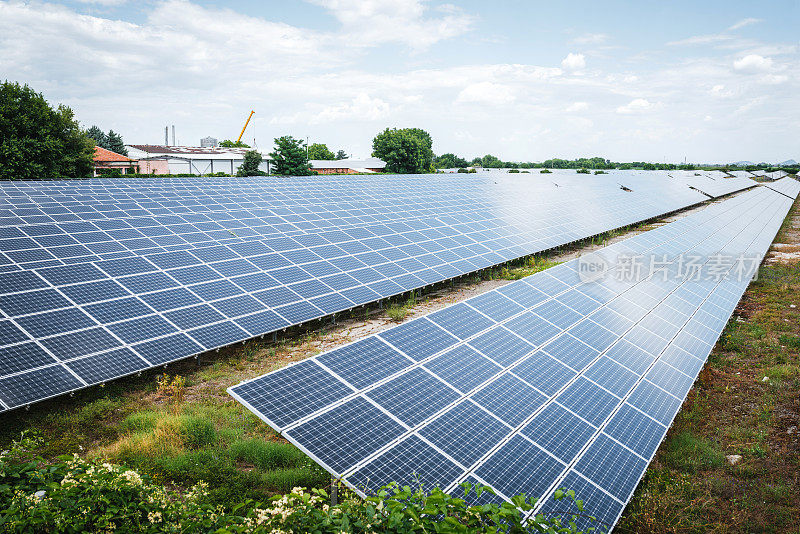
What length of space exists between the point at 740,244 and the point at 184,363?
32376 mm

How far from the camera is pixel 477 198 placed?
125 ft

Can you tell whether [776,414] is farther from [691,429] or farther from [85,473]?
[85,473]

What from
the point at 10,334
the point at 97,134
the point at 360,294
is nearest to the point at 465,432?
the point at 360,294

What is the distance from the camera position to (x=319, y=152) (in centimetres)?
14325

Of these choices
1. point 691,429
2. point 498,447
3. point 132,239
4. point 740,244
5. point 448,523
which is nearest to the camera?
point 448,523

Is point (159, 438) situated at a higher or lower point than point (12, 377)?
lower

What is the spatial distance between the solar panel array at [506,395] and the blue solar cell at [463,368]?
0.11 feet

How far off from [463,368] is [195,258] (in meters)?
12.5

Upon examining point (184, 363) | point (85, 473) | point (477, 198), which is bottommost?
point (184, 363)

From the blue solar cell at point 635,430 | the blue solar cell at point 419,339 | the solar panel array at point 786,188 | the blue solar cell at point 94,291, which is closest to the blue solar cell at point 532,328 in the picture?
the blue solar cell at point 419,339

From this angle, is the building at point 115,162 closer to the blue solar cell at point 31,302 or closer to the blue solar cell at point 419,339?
the blue solar cell at point 31,302

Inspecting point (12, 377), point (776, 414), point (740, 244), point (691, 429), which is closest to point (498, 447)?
point (691, 429)

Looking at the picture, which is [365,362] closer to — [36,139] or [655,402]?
[655,402]

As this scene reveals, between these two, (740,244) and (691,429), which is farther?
(740,244)
